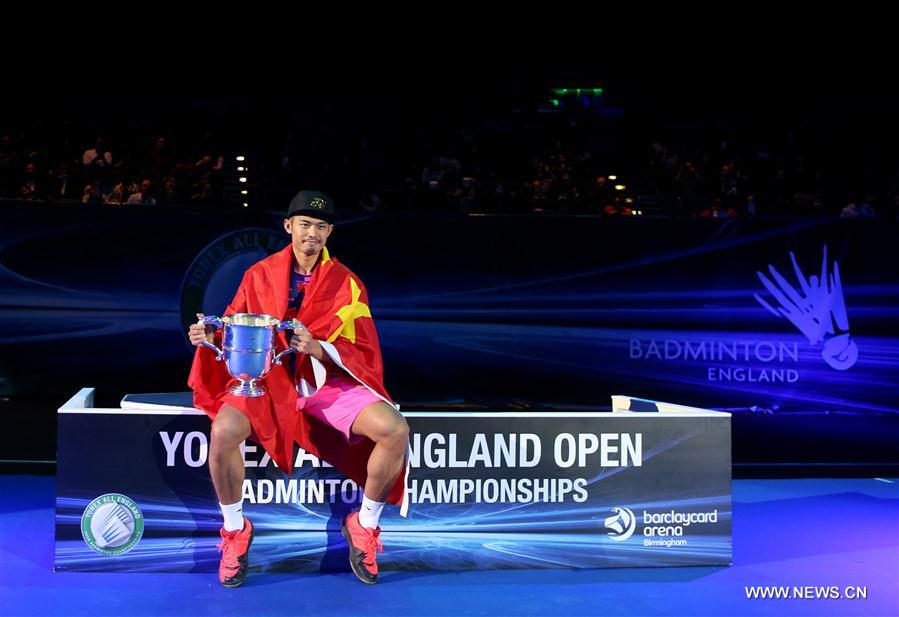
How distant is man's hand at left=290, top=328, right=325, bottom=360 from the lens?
3.85m

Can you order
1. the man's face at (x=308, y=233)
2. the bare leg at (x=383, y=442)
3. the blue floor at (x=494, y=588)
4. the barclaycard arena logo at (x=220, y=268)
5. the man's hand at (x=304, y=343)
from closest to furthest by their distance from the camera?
the blue floor at (x=494, y=588)
the man's hand at (x=304, y=343)
the bare leg at (x=383, y=442)
the man's face at (x=308, y=233)
the barclaycard arena logo at (x=220, y=268)

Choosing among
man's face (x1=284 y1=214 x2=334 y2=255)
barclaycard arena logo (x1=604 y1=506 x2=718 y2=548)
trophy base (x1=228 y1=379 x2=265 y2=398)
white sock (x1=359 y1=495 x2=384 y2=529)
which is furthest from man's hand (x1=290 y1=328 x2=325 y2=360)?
barclaycard arena logo (x1=604 y1=506 x2=718 y2=548)

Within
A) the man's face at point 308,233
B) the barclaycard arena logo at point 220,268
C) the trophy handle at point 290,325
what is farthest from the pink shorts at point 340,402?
the barclaycard arena logo at point 220,268

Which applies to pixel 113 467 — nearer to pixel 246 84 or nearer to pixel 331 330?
pixel 331 330

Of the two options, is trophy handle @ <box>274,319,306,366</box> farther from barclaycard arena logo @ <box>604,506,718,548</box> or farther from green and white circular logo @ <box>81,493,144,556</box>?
barclaycard arena logo @ <box>604,506,718,548</box>

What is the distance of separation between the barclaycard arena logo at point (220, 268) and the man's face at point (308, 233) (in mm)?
2732

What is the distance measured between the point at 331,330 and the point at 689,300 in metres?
3.94

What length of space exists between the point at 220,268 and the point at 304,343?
329 centimetres

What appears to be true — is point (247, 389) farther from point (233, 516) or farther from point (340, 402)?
point (233, 516)

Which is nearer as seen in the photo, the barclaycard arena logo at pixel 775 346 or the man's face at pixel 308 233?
the man's face at pixel 308 233

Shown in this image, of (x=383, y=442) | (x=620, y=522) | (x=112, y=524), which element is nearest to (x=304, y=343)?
(x=383, y=442)

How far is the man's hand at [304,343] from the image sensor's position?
12.6 ft

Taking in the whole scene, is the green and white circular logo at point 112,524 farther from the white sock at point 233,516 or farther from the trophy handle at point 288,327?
the trophy handle at point 288,327

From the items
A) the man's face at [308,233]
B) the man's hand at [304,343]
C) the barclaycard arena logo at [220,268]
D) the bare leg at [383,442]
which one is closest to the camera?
the man's hand at [304,343]
